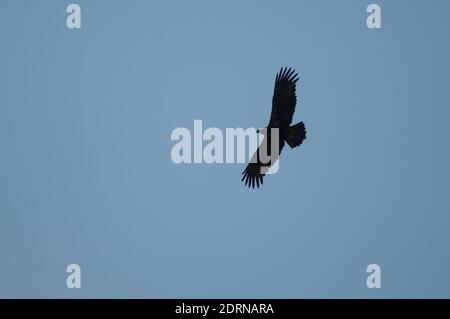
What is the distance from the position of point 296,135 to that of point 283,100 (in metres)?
0.74

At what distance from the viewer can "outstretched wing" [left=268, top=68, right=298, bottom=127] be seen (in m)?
15.9

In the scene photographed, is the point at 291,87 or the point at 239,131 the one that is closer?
the point at 291,87

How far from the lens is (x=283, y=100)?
52.3 ft

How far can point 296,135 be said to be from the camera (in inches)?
634

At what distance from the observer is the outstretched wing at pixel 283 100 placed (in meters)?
15.9

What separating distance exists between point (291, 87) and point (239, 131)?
2860mm

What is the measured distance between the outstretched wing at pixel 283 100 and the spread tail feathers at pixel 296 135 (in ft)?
0.60

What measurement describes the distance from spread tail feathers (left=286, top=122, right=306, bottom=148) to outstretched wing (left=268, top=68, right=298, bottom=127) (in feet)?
0.60
